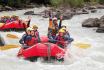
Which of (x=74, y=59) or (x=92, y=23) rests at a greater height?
(x=74, y=59)

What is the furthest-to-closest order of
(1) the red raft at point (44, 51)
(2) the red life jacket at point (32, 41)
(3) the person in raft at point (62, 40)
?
(3) the person in raft at point (62, 40) → (2) the red life jacket at point (32, 41) → (1) the red raft at point (44, 51)

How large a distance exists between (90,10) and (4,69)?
20478mm

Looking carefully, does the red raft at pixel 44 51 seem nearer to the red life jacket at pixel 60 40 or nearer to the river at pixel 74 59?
the river at pixel 74 59

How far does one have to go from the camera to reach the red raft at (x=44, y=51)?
11195mm

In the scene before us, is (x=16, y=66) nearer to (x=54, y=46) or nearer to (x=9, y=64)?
(x=9, y=64)

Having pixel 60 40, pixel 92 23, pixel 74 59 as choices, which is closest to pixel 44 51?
pixel 60 40

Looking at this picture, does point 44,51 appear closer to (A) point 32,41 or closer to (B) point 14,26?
(A) point 32,41

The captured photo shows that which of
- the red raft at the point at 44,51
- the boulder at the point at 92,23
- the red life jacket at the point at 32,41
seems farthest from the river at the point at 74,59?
the boulder at the point at 92,23

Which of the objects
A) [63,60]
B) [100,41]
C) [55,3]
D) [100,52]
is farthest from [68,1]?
[63,60]

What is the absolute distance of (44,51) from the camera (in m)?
11.2

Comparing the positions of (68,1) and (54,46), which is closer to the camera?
(54,46)

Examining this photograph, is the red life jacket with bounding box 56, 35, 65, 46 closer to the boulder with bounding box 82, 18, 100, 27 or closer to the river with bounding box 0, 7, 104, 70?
the river with bounding box 0, 7, 104, 70

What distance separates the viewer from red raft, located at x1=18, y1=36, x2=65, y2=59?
11195mm

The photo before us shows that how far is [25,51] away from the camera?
11.4 meters
